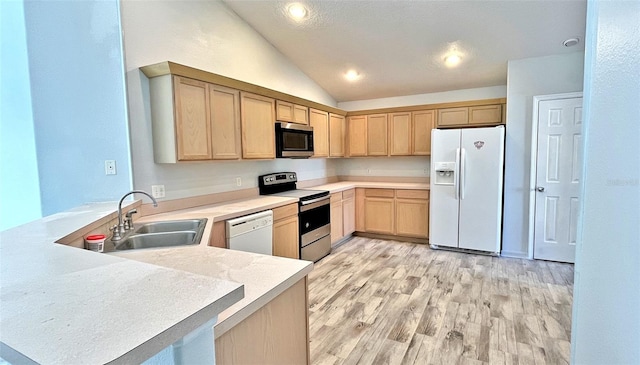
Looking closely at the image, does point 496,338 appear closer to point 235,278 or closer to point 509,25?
point 235,278

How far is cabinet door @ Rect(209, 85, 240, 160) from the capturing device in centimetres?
292

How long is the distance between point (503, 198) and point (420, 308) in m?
2.25

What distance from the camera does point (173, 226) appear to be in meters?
2.44

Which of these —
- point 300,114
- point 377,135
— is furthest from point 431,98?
point 300,114

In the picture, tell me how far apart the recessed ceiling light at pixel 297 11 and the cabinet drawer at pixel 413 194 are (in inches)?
107

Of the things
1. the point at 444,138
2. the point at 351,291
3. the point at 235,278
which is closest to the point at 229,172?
the point at 351,291

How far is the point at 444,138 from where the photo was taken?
427cm

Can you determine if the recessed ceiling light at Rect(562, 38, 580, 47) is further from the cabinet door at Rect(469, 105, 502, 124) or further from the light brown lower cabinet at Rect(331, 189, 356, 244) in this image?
the light brown lower cabinet at Rect(331, 189, 356, 244)

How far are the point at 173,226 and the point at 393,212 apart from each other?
3.29m

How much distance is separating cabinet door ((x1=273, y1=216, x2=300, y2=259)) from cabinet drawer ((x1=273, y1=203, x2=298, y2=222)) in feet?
0.15

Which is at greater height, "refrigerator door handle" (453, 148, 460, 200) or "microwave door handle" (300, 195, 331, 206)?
"refrigerator door handle" (453, 148, 460, 200)

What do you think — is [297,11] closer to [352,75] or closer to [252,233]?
[352,75]

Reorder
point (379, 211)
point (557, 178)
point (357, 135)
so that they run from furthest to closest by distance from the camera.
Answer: point (357, 135)
point (379, 211)
point (557, 178)

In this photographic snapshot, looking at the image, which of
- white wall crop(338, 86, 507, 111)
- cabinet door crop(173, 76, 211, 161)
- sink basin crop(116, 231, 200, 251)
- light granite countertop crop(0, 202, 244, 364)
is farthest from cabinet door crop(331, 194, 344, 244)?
light granite countertop crop(0, 202, 244, 364)
